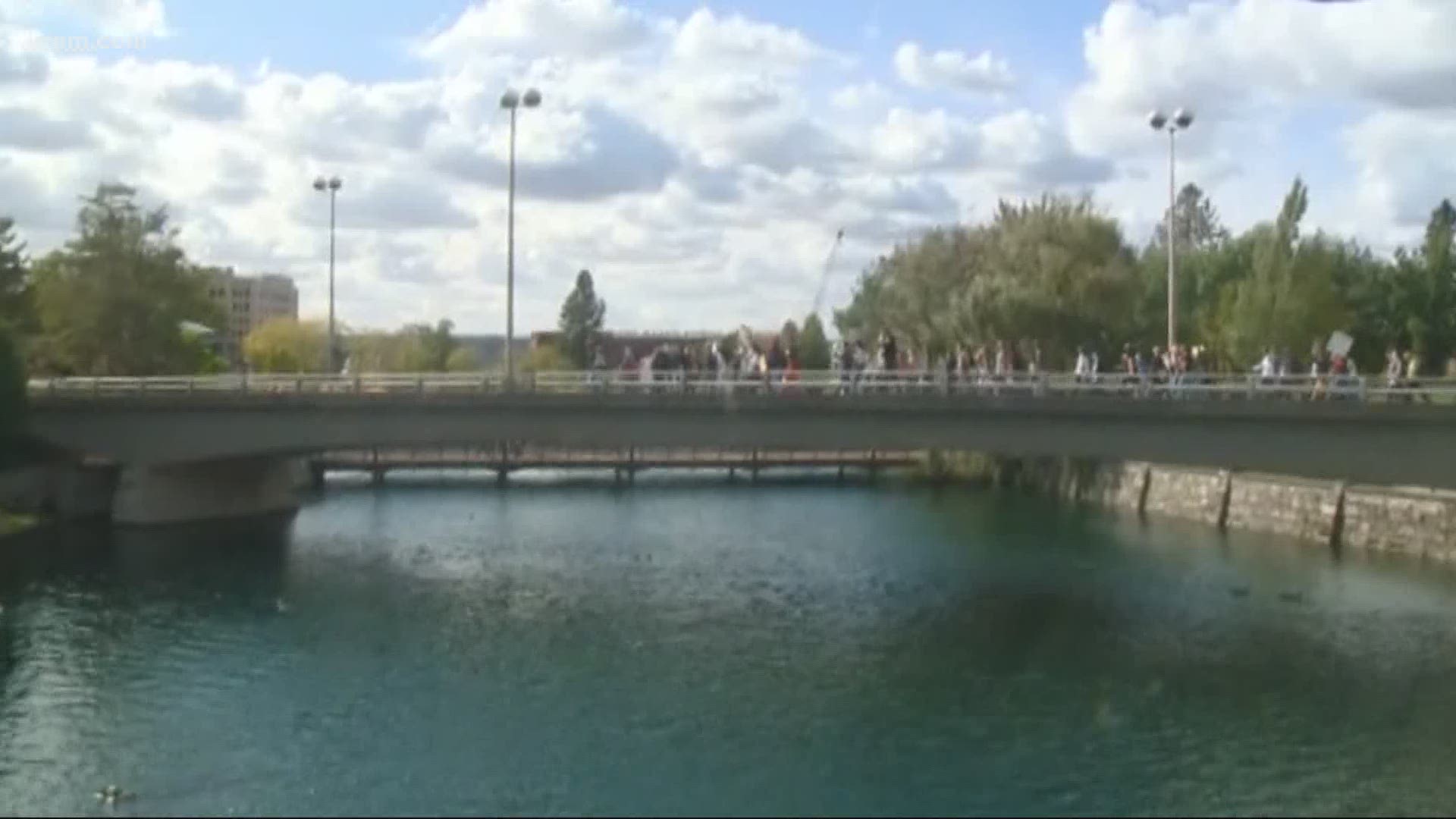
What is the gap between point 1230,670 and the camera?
38.5 m

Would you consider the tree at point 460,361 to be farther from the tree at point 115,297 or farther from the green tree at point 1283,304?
the green tree at point 1283,304

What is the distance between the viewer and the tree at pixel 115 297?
8231cm

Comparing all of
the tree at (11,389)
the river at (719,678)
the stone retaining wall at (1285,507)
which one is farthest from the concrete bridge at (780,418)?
the stone retaining wall at (1285,507)

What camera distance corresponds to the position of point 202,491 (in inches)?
2657

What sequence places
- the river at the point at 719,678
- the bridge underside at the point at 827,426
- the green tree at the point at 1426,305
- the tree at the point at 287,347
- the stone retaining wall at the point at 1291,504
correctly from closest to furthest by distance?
1. the river at the point at 719,678
2. the bridge underside at the point at 827,426
3. the stone retaining wall at the point at 1291,504
4. the green tree at the point at 1426,305
5. the tree at the point at 287,347

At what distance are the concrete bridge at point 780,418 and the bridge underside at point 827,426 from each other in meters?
0.04

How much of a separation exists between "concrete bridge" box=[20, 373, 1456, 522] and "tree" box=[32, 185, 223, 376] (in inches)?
752

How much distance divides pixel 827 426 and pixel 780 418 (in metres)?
1.27

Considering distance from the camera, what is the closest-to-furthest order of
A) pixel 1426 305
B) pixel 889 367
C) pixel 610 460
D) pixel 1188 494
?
pixel 889 367 → pixel 1188 494 → pixel 1426 305 → pixel 610 460

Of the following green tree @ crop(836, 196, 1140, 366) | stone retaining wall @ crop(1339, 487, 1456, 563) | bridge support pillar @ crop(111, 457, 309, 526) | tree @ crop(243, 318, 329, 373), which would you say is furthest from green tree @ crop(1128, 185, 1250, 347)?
tree @ crop(243, 318, 329, 373)

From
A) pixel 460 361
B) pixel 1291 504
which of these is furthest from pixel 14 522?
pixel 460 361

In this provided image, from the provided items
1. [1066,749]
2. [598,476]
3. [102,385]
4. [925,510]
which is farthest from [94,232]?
[1066,749]

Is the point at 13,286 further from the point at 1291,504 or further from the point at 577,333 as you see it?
the point at 577,333

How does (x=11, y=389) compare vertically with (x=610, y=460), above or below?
above
